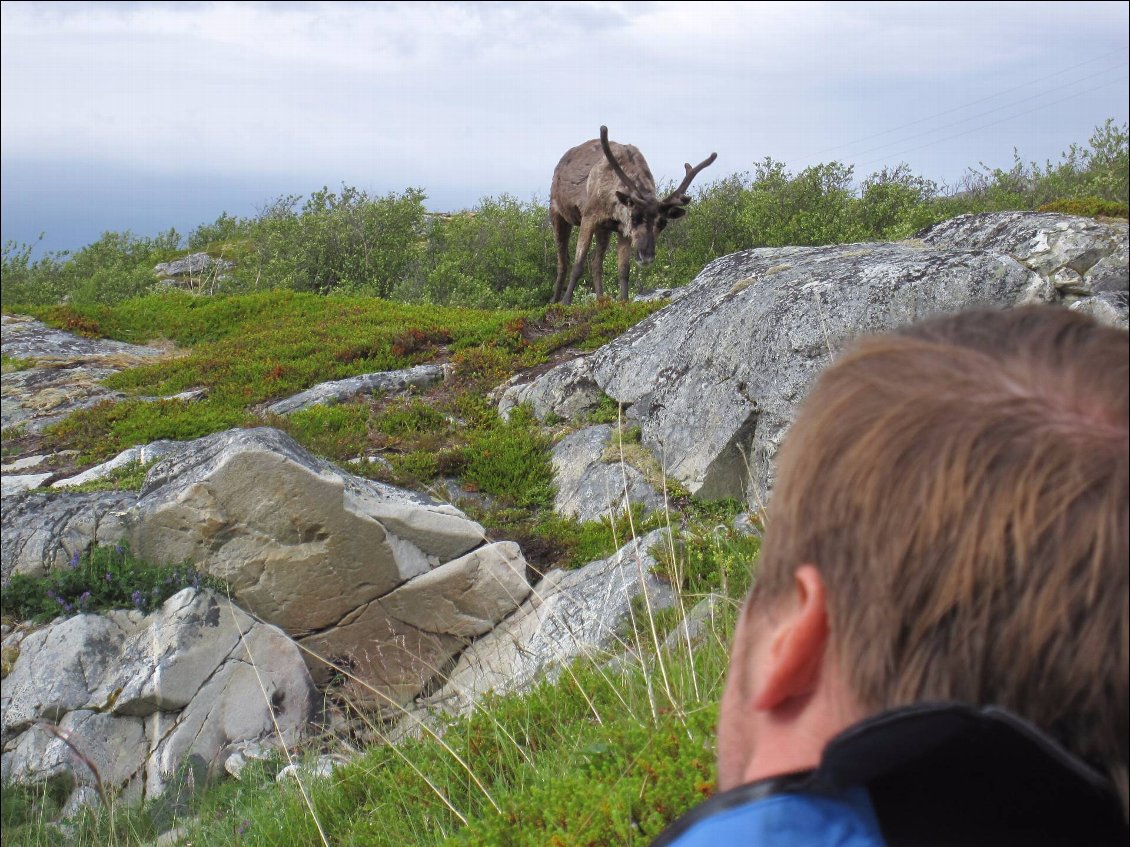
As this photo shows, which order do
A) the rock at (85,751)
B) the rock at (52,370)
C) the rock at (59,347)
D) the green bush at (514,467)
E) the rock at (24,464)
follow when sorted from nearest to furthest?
1. the rock at (85,751)
2. the green bush at (514,467)
3. the rock at (24,464)
4. the rock at (52,370)
5. the rock at (59,347)

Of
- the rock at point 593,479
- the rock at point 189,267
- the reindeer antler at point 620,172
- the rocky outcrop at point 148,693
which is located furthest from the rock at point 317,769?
the rock at point 189,267

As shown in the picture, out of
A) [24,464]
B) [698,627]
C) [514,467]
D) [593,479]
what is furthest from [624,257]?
[698,627]

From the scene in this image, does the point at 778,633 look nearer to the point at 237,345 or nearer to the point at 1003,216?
the point at 1003,216

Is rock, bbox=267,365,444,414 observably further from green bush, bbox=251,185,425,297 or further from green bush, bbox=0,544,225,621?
green bush, bbox=251,185,425,297

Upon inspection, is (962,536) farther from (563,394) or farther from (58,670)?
(563,394)

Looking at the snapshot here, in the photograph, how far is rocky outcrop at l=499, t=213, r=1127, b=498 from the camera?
25.9 ft

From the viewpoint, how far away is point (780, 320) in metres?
8.44

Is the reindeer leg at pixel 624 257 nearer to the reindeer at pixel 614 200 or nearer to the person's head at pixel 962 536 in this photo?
the reindeer at pixel 614 200

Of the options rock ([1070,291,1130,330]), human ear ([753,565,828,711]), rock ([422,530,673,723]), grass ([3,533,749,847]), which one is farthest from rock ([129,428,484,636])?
human ear ([753,565,828,711])

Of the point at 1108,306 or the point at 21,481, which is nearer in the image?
the point at 1108,306

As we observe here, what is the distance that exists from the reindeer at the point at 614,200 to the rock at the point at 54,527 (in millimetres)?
9567

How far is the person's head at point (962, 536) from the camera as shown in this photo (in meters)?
0.87

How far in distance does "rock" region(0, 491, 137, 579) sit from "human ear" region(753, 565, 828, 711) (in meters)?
7.11

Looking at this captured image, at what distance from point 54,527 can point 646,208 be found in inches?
418
